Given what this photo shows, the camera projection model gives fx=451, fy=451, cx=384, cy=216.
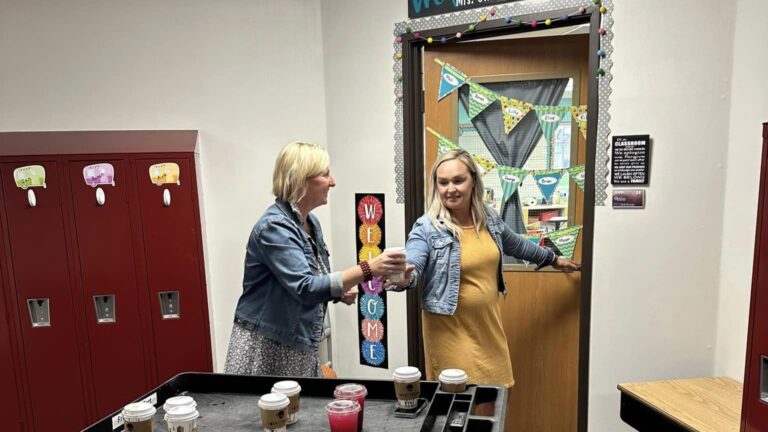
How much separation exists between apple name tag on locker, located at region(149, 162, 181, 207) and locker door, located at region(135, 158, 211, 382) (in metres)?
0.02

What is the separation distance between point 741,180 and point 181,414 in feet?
7.60

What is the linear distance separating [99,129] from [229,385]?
7.23ft

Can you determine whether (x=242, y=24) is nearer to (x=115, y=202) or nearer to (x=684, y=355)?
(x=115, y=202)

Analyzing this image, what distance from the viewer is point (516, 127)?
2516mm

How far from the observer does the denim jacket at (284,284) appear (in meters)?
1.54

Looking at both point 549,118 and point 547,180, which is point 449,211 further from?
point 549,118

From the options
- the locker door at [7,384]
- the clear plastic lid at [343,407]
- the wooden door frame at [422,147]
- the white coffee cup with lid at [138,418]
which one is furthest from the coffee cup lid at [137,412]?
the locker door at [7,384]

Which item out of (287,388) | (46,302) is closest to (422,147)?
(287,388)

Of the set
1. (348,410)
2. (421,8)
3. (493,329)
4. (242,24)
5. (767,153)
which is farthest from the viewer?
(242,24)

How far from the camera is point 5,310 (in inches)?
102

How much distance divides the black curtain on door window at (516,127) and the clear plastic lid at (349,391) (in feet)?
5.03

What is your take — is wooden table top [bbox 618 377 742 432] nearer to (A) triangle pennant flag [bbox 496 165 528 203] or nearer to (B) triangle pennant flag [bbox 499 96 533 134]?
(A) triangle pennant flag [bbox 496 165 528 203]

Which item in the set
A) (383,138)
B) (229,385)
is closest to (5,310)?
(229,385)

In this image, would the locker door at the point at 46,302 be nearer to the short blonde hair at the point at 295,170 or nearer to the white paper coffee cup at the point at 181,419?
the short blonde hair at the point at 295,170
